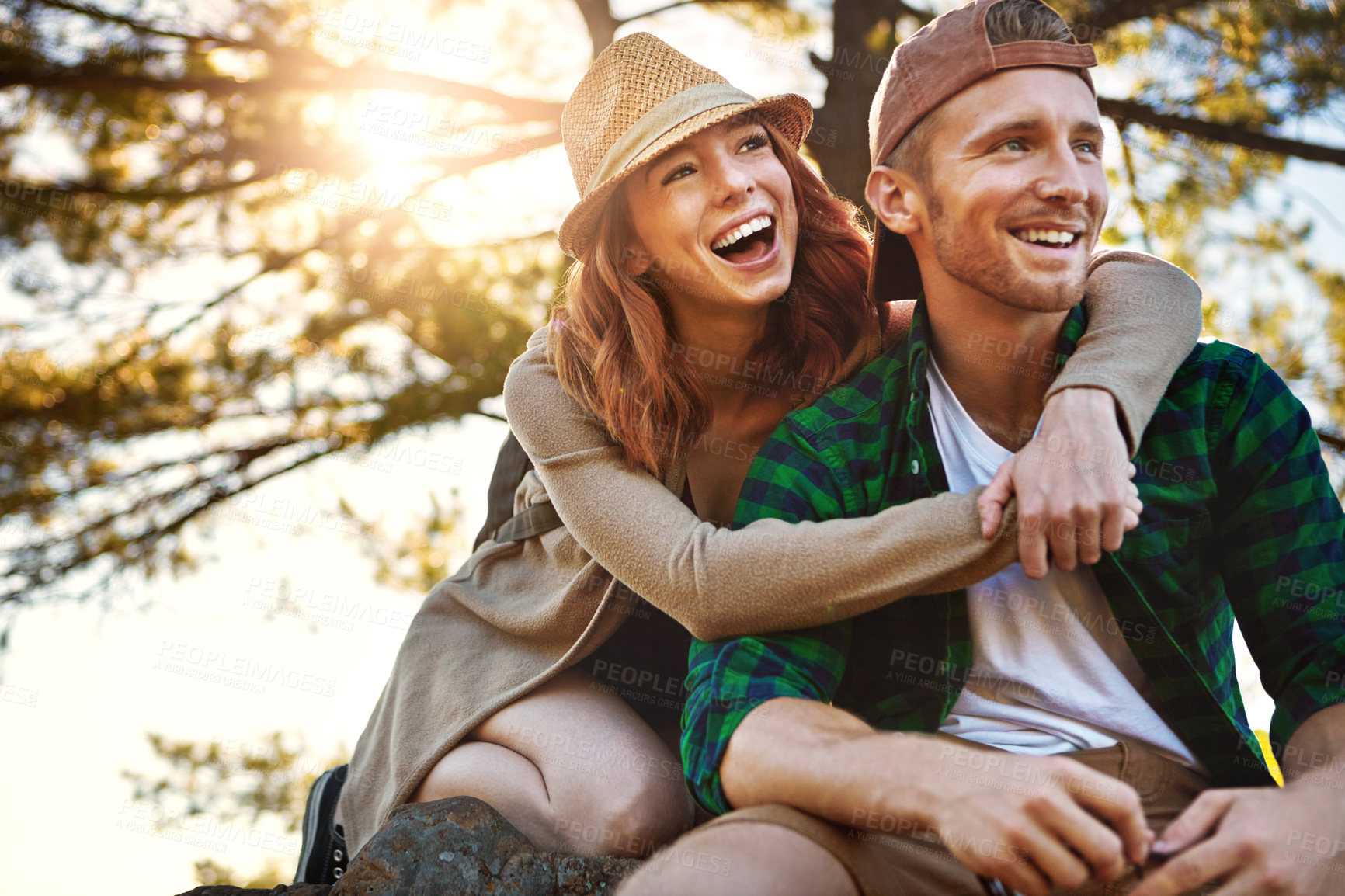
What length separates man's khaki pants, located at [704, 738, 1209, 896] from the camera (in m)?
1.54

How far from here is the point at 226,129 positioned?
199 inches

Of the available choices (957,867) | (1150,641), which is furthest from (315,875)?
(1150,641)

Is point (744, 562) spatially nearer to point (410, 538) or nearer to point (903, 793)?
point (903, 793)

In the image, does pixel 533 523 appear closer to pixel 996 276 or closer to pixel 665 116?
pixel 665 116

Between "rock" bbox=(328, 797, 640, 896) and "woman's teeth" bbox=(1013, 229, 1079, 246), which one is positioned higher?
"woman's teeth" bbox=(1013, 229, 1079, 246)

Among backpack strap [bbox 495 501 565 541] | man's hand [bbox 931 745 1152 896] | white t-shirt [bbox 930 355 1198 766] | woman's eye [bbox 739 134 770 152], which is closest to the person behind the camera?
man's hand [bbox 931 745 1152 896]

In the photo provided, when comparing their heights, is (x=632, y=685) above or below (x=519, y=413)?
below

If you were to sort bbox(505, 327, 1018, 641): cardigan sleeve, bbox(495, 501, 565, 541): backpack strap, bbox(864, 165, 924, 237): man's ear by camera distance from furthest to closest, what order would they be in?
1. bbox(495, 501, 565, 541): backpack strap
2. bbox(864, 165, 924, 237): man's ear
3. bbox(505, 327, 1018, 641): cardigan sleeve

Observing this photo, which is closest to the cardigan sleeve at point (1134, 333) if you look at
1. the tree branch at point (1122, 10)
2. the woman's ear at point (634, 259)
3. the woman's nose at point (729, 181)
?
the woman's nose at point (729, 181)

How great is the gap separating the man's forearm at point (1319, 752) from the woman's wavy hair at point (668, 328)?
3.51 feet

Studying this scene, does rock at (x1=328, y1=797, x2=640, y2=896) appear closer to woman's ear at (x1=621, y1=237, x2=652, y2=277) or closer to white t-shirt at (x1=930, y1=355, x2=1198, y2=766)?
white t-shirt at (x1=930, y1=355, x2=1198, y2=766)

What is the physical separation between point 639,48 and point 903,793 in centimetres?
181

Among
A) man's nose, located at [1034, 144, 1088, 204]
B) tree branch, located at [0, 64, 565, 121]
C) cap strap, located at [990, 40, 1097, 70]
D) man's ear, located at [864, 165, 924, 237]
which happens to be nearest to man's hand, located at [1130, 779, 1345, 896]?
man's nose, located at [1034, 144, 1088, 204]

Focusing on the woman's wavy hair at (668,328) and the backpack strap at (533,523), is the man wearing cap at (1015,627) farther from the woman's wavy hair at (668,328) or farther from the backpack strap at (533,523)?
the backpack strap at (533,523)
